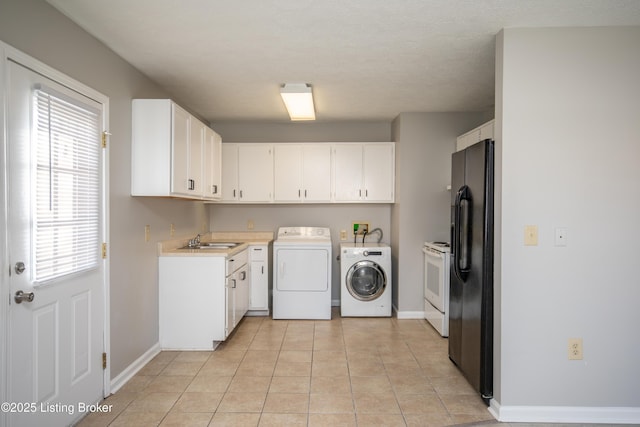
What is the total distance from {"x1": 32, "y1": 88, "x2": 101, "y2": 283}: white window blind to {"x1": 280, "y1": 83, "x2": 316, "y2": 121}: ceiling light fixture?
5.32 ft

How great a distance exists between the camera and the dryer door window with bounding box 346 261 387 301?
461 cm

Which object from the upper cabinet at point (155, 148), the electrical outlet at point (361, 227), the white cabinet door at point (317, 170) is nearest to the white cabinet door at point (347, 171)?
the white cabinet door at point (317, 170)

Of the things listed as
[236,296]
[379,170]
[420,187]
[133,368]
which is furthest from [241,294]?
[420,187]

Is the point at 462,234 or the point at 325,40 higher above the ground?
the point at 325,40

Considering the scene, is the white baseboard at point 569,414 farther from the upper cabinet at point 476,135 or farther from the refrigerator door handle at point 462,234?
the upper cabinet at point 476,135

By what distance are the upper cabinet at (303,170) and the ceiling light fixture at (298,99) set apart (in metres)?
Answer: 0.57

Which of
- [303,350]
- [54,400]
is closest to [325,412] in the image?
[303,350]

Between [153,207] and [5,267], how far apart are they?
163 centimetres

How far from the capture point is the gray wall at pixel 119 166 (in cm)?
199

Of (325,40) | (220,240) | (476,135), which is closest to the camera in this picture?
(325,40)

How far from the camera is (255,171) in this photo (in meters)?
4.92

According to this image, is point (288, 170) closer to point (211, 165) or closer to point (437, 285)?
point (211, 165)

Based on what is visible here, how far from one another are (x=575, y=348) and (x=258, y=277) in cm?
329

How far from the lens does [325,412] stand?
8.13 ft
